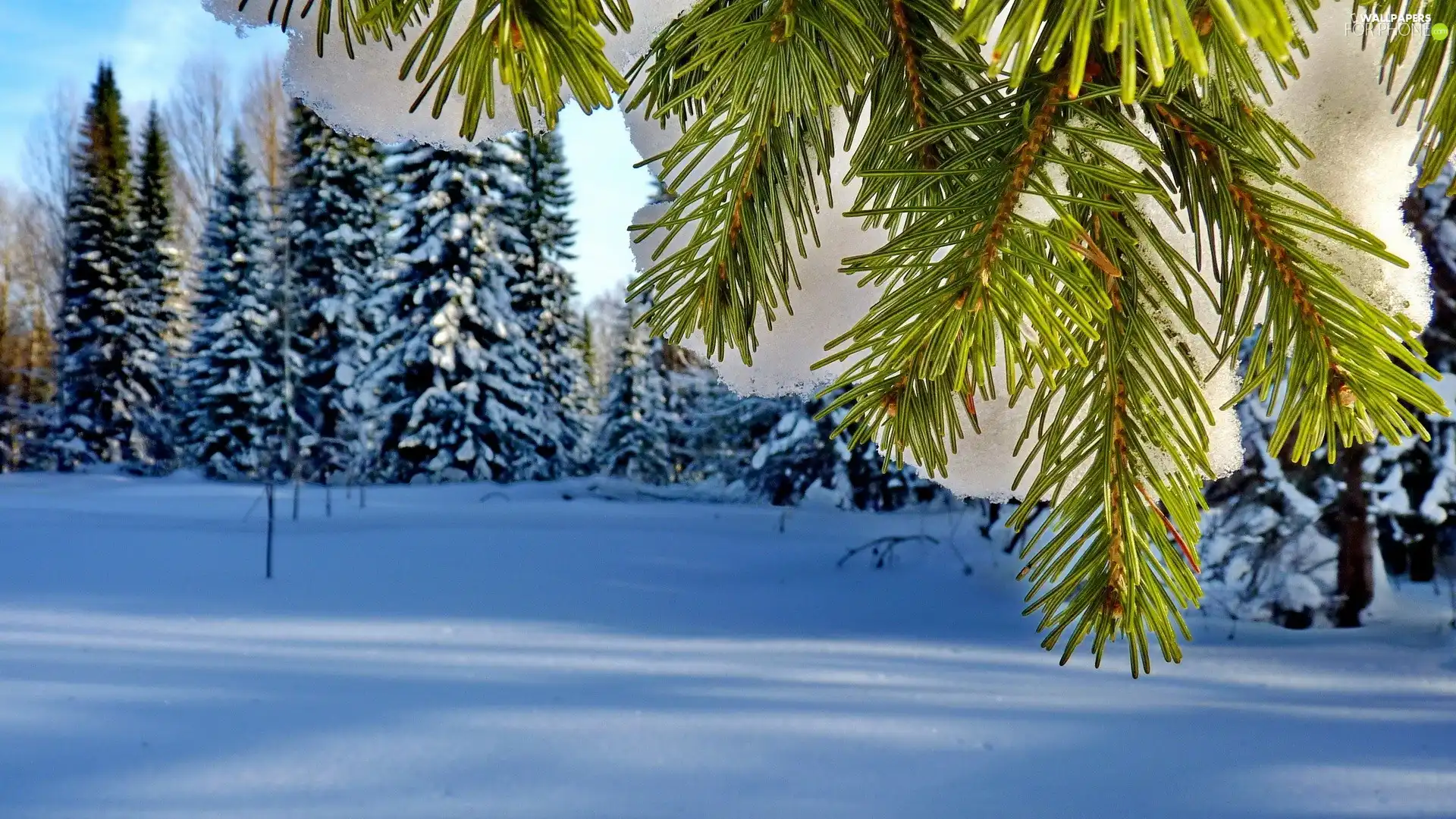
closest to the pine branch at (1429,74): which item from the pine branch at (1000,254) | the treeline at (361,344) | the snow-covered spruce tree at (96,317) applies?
the pine branch at (1000,254)

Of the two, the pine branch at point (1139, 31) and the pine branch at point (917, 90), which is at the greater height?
the pine branch at point (917, 90)

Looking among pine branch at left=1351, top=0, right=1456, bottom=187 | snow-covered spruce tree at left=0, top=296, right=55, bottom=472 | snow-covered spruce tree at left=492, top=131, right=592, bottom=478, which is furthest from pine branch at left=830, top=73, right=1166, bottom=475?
snow-covered spruce tree at left=0, top=296, right=55, bottom=472

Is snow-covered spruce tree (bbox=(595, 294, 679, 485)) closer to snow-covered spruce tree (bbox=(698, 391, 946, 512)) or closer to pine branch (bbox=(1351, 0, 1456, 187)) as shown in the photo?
snow-covered spruce tree (bbox=(698, 391, 946, 512))

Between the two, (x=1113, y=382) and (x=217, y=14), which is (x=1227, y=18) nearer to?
(x=1113, y=382)

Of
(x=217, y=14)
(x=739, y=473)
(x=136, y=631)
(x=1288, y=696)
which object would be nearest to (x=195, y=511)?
(x=136, y=631)

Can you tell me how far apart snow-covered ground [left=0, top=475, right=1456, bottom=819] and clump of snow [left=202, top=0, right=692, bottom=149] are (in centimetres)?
351

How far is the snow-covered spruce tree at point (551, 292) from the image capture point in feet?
60.6

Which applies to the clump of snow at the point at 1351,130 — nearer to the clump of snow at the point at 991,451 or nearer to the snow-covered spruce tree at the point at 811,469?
the clump of snow at the point at 991,451

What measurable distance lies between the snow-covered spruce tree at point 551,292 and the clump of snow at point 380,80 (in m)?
17.0

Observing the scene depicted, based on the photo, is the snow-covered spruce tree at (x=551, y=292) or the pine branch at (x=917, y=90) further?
the snow-covered spruce tree at (x=551, y=292)

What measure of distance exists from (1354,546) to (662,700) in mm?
3979

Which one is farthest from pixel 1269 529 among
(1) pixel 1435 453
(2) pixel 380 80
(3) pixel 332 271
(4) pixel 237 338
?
(4) pixel 237 338

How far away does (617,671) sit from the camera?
5.56 metres

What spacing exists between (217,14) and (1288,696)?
18.4 ft
